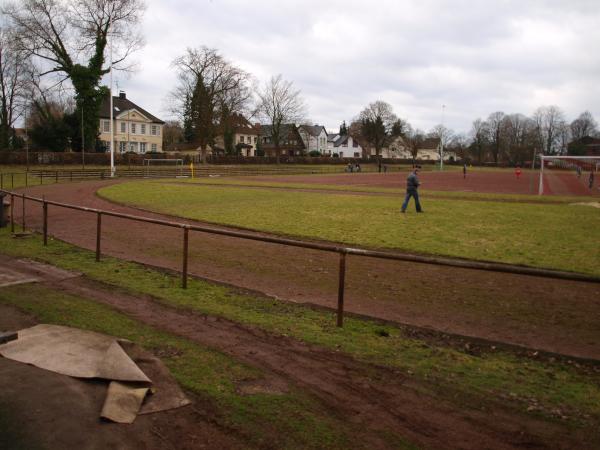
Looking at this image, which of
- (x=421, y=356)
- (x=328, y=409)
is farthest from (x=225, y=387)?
(x=421, y=356)

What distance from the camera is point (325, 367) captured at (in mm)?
5227

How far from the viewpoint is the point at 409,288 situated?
9281mm

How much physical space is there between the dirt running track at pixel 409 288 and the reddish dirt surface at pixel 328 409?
233 centimetres

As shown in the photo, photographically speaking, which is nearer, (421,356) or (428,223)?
(421,356)

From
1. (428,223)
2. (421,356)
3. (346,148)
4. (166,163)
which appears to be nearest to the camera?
(421,356)

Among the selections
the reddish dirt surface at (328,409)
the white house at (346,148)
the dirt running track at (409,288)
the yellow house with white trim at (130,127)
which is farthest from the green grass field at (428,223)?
the white house at (346,148)

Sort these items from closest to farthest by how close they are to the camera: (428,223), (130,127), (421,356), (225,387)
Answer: (225,387) < (421,356) < (428,223) < (130,127)

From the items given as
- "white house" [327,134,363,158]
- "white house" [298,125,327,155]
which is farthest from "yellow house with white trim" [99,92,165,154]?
"white house" [327,134,363,158]

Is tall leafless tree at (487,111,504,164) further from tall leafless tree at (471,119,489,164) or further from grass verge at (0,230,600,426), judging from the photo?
grass verge at (0,230,600,426)

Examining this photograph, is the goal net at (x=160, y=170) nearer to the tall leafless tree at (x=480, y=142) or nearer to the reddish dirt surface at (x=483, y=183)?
the reddish dirt surface at (x=483, y=183)

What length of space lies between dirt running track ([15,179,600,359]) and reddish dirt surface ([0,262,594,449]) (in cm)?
233

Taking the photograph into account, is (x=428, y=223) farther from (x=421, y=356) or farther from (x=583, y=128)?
(x=583, y=128)

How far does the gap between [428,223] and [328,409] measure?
548 inches

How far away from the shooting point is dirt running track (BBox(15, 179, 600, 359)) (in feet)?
23.3
